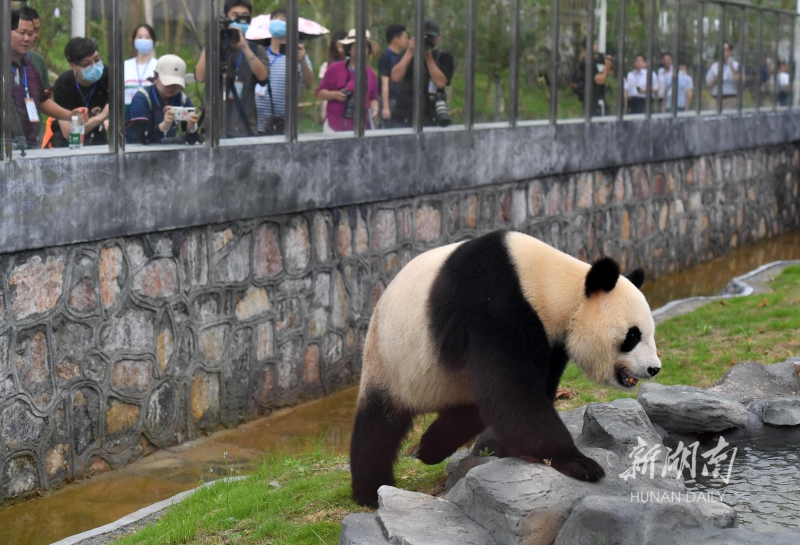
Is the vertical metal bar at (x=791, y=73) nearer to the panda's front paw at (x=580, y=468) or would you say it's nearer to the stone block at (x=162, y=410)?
the stone block at (x=162, y=410)

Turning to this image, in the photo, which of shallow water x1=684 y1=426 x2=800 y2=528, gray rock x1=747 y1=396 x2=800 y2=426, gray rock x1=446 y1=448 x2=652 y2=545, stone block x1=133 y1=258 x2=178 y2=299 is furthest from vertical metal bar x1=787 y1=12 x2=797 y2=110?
gray rock x1=446 y1=448 x2=652 y2=545

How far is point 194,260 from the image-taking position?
21.2 feet

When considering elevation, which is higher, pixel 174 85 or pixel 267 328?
pixel 174 85

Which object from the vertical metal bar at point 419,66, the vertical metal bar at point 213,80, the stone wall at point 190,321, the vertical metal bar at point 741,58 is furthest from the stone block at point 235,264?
the vertical metal bar at point 741,58

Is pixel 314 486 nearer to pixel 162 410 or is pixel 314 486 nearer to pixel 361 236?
pixel 162 410

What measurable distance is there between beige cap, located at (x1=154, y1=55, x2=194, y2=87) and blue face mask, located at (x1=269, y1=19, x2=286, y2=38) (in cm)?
85

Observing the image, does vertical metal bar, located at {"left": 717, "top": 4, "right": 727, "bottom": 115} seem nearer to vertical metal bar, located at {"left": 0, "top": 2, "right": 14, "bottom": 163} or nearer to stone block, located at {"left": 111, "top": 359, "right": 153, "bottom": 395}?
stone block, located at {"left": 111, "top": 359, "right": 153, "bottom": 395}

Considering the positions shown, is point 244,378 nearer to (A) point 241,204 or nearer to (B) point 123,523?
(A) point 241,204

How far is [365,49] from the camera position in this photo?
799 cm

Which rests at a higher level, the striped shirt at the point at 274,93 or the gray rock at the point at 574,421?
the striped shirt at the point at 274,93

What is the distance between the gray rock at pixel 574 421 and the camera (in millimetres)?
4672

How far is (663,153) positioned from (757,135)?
140 inches

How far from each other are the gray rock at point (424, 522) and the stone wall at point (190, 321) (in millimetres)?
2542

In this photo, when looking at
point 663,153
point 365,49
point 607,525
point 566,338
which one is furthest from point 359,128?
point 663,153
